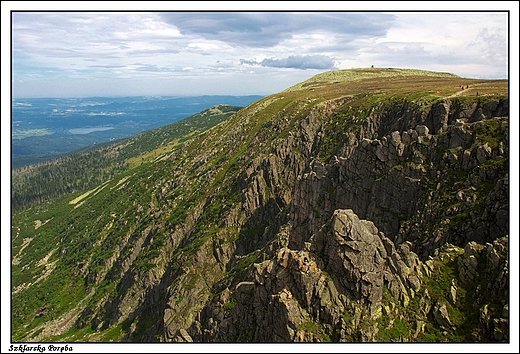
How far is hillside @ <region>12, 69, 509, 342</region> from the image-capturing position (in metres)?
32.5

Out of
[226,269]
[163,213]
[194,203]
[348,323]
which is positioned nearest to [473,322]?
[348,323]

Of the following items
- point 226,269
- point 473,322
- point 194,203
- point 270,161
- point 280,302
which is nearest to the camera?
point 473,322

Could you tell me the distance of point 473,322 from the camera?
2997 centimetres

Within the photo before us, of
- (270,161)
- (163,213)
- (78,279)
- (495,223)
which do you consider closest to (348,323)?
(495,223)

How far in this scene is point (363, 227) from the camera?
3472 centimetres

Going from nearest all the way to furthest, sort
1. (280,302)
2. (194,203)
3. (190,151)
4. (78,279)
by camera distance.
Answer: (280,302) → (194,203) → (78,279) → (190,151)

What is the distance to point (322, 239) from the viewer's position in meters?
36.0

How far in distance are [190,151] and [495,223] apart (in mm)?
143433

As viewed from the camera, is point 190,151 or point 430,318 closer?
point 430,318

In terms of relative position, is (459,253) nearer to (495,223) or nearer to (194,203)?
(495,223)

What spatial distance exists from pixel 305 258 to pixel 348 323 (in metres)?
6.94

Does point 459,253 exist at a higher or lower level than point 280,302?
higher

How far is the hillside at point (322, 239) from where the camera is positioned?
32469mm

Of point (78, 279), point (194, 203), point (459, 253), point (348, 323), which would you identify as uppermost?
point (459, 253)
